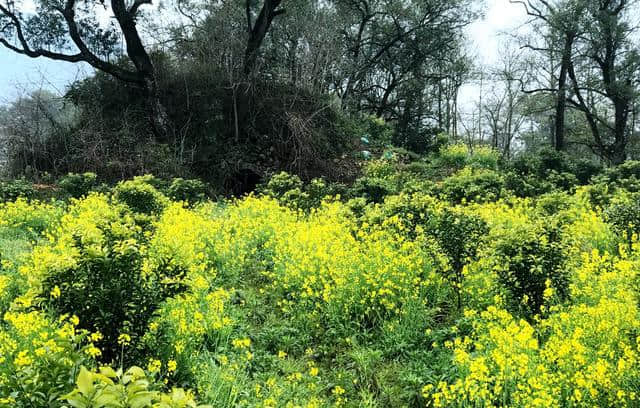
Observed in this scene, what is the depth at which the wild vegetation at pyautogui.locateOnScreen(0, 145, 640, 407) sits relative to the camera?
3.07 metres

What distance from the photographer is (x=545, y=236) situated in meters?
4.52

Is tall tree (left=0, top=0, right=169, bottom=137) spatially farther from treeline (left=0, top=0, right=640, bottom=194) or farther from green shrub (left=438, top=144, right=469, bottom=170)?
green shrub (left=438, top=144, right=469, bottom=170)

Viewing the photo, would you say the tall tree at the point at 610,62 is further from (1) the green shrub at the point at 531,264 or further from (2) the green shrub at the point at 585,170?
(1) the green shrub at the point at 531,264

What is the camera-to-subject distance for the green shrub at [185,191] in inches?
439

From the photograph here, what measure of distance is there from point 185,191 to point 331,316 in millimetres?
7661

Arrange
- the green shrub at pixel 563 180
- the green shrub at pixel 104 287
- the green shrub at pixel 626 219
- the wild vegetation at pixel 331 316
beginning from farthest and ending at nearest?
1. the green shrub at pixel 563 180
2. the green shrub at pixel 626 219
3. the green shrub at pixel 104 287
4. the wild vegetation at pixel 331 316

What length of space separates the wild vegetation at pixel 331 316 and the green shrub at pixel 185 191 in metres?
4.08

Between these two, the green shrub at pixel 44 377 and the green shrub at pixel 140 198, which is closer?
the green shrub at pixel 44 377

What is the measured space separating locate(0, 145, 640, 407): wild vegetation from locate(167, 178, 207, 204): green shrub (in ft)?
13.4

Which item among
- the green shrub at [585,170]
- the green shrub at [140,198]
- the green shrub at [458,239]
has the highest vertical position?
the green shrub at [585,170]

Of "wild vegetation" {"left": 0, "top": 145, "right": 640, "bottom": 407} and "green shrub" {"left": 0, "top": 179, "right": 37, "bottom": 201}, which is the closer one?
"wild vegetation" {"left": 0, "top": 145, "right": 640, "bottom": 407}

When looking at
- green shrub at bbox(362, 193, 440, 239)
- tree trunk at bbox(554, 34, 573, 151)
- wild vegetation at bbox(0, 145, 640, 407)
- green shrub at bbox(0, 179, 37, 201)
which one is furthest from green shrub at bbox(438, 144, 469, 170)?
green shrub at bbox(0, 179, 37, 201)

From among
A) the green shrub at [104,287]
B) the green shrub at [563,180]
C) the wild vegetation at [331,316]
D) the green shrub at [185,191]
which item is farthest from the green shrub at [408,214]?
the green shrub at [563,180]

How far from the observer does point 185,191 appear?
451 inches
